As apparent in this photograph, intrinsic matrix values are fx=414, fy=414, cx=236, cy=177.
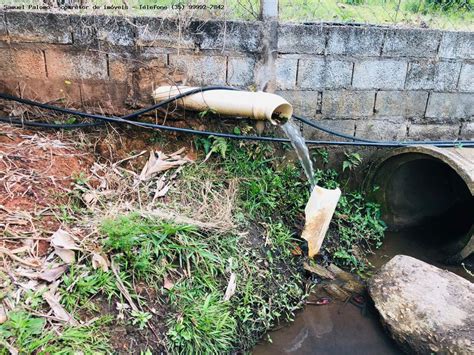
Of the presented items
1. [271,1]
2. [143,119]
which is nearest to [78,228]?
[143,119]

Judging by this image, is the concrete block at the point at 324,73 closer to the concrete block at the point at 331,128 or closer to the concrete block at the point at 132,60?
the concrete block at the point at 331,128

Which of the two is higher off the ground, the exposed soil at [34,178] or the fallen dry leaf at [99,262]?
the exposed soil at [34,178]

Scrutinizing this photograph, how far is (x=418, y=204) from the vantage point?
14.8 ft

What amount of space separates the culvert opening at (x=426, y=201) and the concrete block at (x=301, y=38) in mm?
1309

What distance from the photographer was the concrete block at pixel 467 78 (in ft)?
13.1

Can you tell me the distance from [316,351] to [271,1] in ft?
9.12

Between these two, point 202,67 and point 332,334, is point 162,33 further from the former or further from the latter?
point 332,334

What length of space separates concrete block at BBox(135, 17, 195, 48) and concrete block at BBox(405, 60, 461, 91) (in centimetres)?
211

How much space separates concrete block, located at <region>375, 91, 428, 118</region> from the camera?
398 cm

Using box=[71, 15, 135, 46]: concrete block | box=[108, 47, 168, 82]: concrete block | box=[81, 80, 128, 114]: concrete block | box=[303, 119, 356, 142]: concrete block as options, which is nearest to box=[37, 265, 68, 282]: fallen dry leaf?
box=[81, 80, 128, 114]: concrete block

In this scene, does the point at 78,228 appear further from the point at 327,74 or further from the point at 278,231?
the point at 327,74

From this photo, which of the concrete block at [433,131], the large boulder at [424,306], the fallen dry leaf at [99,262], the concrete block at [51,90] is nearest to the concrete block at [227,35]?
the concrete block at [51,90]

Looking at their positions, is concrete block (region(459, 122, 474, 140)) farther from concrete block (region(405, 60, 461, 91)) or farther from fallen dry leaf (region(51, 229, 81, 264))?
fallen dry leaf (region(51, 229, 81, 264))

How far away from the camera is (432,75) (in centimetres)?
398
